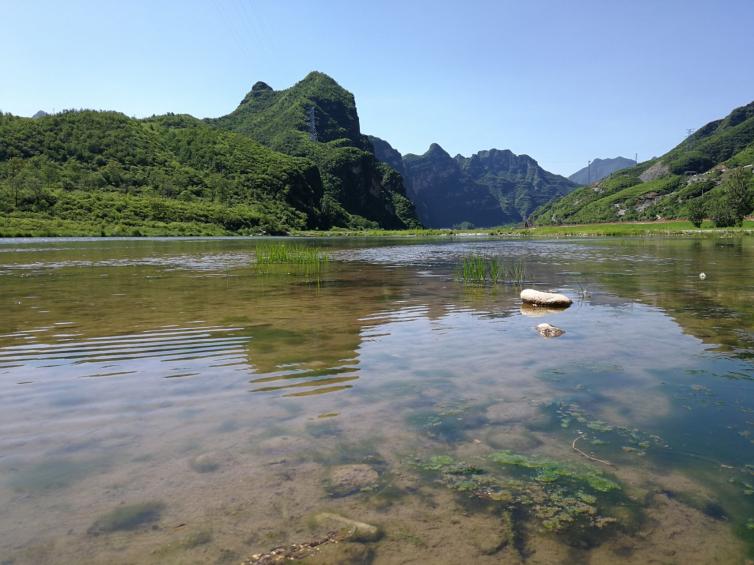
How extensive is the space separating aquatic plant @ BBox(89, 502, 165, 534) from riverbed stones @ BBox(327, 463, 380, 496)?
5.42ft

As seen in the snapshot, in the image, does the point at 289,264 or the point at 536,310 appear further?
the point at 289,264

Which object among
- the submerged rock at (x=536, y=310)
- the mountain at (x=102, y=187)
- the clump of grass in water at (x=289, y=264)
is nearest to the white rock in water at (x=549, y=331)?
the submerged rock at (x=536, y=310)

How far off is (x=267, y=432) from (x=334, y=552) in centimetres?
264

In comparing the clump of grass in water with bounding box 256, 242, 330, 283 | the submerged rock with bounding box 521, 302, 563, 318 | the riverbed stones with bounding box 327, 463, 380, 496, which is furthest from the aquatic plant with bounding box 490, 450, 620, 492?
the clump of grass in water with bounding box 256, 242, 330, 283

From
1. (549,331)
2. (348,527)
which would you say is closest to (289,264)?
(549,331)

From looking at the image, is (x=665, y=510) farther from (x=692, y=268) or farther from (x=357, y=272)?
(x=692, y=268)

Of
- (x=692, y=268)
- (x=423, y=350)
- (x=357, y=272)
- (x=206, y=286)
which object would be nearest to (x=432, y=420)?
(x=423, y=350)

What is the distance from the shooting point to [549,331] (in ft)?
39.5

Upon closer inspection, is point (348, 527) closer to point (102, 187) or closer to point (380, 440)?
point (380, 440)

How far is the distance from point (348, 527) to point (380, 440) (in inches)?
72.4

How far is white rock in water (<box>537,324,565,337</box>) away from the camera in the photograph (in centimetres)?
1198

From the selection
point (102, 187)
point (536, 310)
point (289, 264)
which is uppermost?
point (102, 187)

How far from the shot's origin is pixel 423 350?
10.6 metres

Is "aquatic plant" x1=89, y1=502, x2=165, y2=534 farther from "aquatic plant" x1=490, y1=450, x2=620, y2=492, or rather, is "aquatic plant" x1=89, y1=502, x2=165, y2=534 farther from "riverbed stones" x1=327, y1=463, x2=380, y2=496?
"aquatic plant" x1=490, y1=450, x2=620, y2=492
